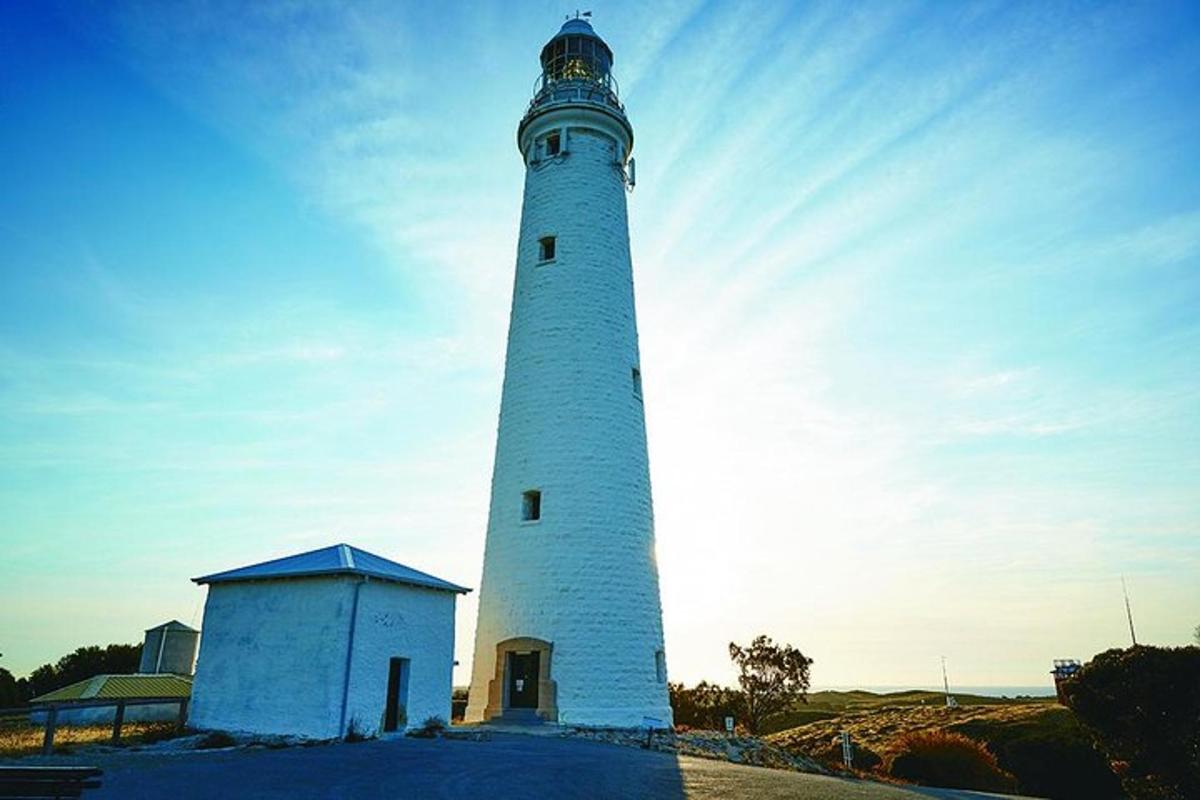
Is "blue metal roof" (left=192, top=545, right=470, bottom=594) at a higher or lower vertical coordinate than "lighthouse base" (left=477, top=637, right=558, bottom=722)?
higher

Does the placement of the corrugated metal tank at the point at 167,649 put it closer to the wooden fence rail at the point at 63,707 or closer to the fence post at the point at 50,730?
the wooden fence rail at the point at 63,707

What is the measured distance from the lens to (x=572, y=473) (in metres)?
19.0

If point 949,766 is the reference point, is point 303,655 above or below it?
above

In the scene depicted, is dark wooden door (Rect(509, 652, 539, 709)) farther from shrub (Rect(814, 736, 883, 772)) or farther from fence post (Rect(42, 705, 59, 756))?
fence post (Rect(42, 705, 59, 756))

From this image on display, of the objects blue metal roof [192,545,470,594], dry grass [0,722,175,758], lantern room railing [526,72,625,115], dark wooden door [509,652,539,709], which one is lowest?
dry grass [0,722,175,758]

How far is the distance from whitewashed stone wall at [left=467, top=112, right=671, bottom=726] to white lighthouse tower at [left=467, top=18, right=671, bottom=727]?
0.11ft

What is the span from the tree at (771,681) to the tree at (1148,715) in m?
15.6

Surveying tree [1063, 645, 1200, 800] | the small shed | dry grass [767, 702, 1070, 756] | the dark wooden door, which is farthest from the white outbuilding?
dry grass [767, 702, 1070, 756]

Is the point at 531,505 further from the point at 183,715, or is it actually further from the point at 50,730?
the point at 50,730

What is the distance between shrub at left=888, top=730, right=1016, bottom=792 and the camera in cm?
1912

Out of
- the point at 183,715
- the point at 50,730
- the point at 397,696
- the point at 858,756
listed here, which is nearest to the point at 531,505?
the point at 397,696

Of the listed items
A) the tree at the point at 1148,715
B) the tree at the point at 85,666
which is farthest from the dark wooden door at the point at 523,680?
the tree at the point at 85,666

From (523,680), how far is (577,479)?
16.0 feet

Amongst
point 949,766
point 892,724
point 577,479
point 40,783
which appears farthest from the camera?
point 892,724
